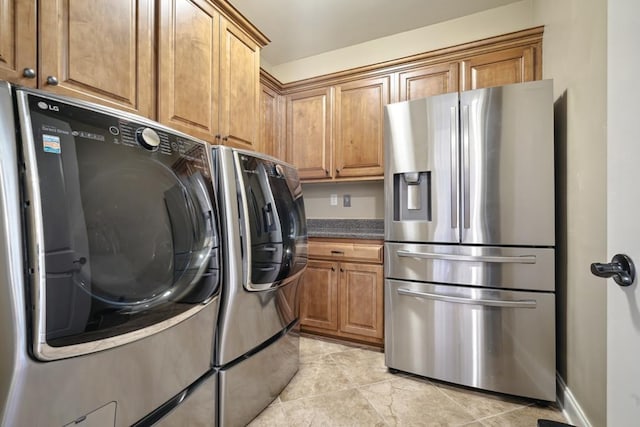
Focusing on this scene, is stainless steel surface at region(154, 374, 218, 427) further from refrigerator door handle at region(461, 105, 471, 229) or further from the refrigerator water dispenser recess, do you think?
refrigerator door handle at region(461, 105, 471, 229)

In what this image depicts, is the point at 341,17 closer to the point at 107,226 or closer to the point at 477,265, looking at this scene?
the point at 477,265

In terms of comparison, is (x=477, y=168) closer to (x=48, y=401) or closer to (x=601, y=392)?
(x=601, y=392)

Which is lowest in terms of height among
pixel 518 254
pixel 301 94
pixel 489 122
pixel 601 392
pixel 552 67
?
pixel 601 392

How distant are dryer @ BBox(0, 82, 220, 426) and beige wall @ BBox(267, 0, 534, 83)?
2428 millimetres

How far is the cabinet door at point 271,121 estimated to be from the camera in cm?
271

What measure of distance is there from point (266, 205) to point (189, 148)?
47cm

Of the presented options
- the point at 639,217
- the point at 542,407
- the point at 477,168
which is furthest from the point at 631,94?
the point at 542,407

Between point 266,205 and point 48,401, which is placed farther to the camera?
point 266,205

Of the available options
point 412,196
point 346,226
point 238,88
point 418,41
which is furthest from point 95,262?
point 418,41

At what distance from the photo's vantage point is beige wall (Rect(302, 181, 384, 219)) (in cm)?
288

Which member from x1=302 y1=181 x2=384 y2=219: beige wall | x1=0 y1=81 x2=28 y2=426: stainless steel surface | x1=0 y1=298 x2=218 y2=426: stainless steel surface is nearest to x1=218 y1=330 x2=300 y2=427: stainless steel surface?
x1=0 y1=298 x2=218 y2=426: stainless steel surface

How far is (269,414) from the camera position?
1.55m

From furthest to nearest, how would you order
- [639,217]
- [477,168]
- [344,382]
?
[344,382] < [477,168] < [639,217]

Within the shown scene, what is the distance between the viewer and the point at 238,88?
1.91 m
